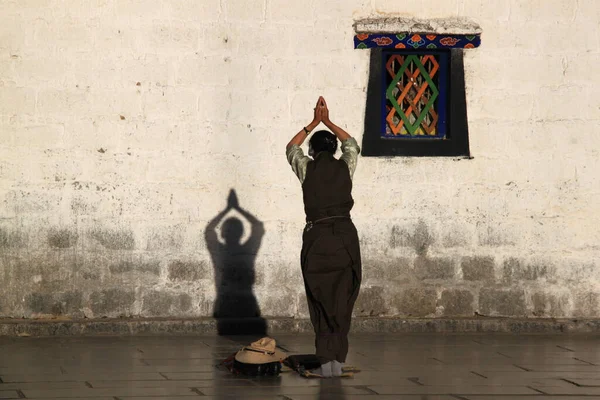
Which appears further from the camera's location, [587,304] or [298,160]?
[587,304]

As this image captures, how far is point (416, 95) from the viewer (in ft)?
40.2

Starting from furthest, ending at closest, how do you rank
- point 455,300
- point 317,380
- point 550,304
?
point 550,304, point 455,300, point 317,380

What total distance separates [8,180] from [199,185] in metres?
1.79

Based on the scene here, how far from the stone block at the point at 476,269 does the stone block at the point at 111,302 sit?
3.27m

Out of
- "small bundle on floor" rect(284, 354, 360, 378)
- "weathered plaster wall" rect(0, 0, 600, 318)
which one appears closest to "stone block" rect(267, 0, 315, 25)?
"weathered plaster wall" rect(0, 0, 600, 318)

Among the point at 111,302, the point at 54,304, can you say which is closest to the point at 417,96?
the point at 111,302

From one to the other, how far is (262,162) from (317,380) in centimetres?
338

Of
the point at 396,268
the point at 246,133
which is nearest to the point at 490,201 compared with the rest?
the point at 396,268

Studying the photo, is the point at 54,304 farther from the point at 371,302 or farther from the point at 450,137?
the point at 450,137

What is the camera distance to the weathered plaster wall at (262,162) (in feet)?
37.6

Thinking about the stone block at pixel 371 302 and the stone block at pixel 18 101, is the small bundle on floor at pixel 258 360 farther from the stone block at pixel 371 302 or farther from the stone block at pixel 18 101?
Result: the stone block at pixel 18 101

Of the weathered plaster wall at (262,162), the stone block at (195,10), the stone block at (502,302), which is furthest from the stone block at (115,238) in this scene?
the stone block at (502,302)

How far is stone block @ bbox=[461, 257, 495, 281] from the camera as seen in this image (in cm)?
1208

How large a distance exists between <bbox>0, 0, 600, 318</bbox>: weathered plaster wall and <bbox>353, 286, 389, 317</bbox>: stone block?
22mm
